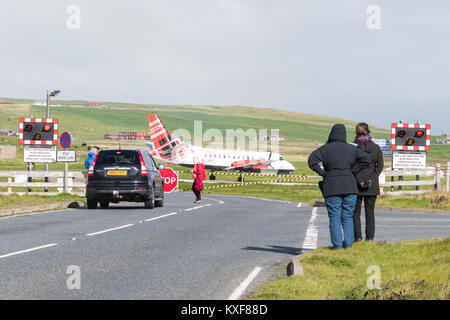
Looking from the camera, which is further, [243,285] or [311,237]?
[311,237]

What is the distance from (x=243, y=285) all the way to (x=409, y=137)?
24157 mm

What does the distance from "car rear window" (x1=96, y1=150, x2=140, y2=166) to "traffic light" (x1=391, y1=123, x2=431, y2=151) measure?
12.4 metres

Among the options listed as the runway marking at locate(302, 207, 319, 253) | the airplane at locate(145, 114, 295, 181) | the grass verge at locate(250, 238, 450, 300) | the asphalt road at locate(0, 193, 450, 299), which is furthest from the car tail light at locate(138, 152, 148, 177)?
the airplane at locate(145, 114, 295, 181)

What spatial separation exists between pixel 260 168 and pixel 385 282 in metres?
75.6

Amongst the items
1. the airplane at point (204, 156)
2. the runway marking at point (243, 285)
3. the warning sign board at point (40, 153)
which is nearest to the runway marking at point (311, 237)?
the runway marking at point (243, 285)

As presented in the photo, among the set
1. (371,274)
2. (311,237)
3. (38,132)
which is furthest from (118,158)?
(371,274)

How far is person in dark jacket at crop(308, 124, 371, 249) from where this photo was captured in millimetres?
11445

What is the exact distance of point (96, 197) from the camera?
24234 mm

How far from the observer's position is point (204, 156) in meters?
78.6

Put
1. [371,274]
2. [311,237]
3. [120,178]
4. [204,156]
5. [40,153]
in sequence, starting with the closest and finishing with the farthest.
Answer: [371,274], [311,237], [120,178], [40,153], [204,156]

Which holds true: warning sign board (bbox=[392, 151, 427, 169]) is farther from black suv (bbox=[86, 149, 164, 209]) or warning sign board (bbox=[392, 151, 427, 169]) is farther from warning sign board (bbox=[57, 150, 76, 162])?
warning sign board (bbox=[57, 150, 76, 162])

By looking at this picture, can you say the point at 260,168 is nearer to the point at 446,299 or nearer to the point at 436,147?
the point at 446,299

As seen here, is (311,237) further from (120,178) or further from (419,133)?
(419,133)
